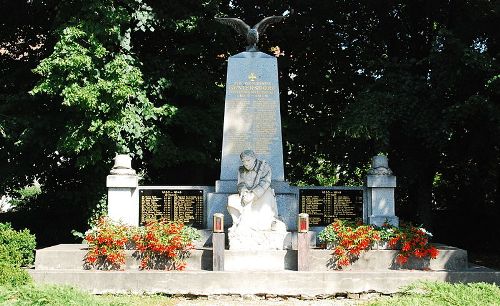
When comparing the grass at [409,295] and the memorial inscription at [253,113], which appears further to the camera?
the memorial inscription at [253,113]

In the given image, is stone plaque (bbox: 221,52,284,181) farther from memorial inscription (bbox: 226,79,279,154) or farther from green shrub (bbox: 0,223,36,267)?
green shrub (bbox: 0,223,36,267)

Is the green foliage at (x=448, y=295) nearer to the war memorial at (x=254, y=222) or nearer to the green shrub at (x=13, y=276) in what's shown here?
the war memorial at (x=254, y=222)

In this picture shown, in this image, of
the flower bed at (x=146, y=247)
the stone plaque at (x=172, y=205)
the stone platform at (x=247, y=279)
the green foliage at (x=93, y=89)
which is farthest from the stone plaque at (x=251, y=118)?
the green foliage at (x=93, y=89)

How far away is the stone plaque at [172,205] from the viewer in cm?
1134

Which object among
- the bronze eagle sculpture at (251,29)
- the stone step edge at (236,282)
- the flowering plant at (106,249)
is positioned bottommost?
the stone step edge at (236,282)

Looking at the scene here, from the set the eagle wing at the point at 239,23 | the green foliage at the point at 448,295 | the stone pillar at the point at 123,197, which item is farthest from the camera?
the eagle wing at the point at 239,23

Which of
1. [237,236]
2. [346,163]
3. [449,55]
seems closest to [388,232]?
[237,236]

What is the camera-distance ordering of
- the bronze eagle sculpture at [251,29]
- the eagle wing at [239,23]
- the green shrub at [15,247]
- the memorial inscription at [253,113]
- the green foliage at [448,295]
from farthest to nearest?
the eagle wing at [239,23] → the bronze eagle sculpture at [251,29] → the memorial inscription at [253,113] → the green shrub at [15,247] → the green foliage at [448,295]

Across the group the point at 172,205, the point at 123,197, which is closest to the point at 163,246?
the point at 172,205

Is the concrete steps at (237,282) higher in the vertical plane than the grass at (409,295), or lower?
lower

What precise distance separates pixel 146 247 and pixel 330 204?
407 centimetres

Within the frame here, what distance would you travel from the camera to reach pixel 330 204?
11.5 metres

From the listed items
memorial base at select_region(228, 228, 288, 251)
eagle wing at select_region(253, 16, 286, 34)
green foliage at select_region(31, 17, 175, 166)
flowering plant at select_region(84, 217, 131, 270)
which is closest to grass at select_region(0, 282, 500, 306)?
flowering plant at select_region(84, 217, 131, 270)

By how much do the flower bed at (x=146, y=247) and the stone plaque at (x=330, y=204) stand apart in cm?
284
